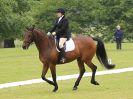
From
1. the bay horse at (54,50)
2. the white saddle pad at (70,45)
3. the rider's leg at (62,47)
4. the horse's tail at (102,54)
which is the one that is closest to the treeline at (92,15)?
the horse's tail at (102,54)

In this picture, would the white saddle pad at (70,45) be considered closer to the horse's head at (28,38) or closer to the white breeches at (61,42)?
the white breeches at (61,42)

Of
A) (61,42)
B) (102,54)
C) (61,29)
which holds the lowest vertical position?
(102,54)

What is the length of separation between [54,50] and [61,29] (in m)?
0.73

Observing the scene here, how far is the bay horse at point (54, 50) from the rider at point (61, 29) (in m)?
0.23

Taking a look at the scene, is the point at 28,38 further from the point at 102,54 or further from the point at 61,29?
the point at 102,54

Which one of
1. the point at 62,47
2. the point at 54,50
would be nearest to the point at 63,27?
the point at 62,47

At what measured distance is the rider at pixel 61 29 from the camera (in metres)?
16.8

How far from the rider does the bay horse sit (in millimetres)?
233

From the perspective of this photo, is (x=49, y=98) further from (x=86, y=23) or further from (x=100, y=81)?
(x=86, y=23)

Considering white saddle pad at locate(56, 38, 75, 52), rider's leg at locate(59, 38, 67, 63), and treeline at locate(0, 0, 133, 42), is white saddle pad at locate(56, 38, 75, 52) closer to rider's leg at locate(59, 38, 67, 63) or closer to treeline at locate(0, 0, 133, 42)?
rider's leg at locate(59, 38, 67, 63)

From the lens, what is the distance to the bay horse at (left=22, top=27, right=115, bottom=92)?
55.1 feet

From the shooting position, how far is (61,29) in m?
16.8

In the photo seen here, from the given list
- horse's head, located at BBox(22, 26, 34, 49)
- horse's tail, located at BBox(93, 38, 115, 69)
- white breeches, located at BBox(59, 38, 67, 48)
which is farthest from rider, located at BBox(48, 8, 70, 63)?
horse's tail, located at BBox(93, 38, 115, 69)

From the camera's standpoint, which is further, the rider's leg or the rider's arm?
the rider's leg
